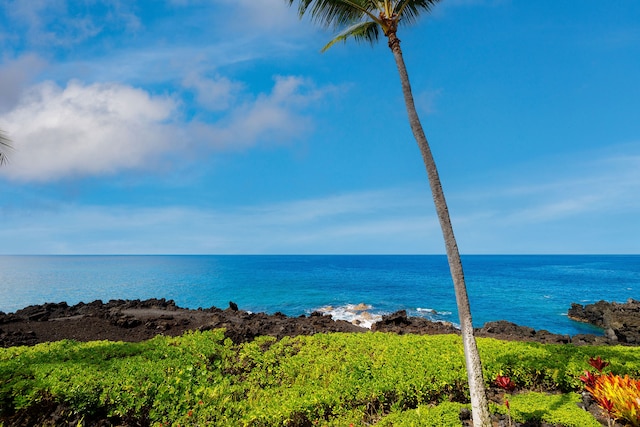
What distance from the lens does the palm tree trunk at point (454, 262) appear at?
19.5 ft

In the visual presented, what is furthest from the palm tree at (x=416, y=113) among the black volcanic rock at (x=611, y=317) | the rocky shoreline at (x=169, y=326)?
the black volcanic rock at (x=611, y=317)

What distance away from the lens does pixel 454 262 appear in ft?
21.1

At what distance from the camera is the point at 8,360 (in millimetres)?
8961

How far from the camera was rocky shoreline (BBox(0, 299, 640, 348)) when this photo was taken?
13.9 m

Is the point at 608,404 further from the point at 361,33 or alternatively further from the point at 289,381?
the point at 361,33

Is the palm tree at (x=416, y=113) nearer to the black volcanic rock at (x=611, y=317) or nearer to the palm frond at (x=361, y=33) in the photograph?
the palm frond at (x=361, y=33)

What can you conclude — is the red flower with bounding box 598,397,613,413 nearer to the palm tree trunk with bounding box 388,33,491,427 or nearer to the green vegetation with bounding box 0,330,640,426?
the green vegetation with bounding box 0,330,640,426

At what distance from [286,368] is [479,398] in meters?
5.13

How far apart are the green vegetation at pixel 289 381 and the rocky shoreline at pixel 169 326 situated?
3.41m

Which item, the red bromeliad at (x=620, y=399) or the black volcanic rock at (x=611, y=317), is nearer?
the red bromeliad at (x=620, y=399)

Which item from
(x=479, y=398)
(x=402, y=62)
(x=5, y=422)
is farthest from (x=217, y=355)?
(x=402, y=62)

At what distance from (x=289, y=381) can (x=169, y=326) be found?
943 cm

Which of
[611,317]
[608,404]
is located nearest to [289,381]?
[608,404]

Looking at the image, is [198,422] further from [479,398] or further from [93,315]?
[93,315]
